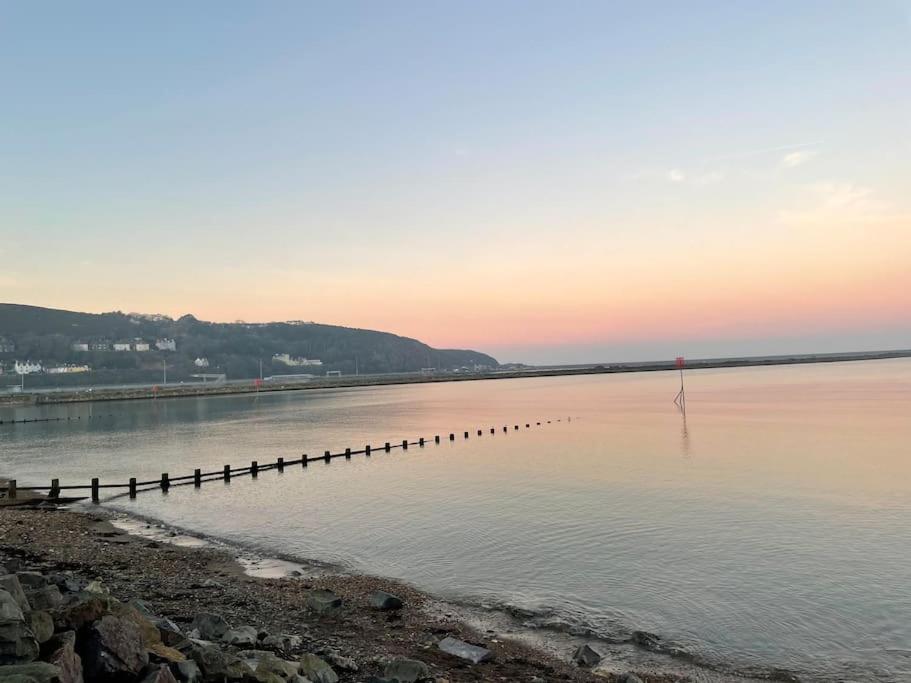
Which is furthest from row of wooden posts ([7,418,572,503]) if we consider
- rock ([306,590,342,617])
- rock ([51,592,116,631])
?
rock ([51,592,116,631])

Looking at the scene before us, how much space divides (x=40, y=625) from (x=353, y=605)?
268 inches

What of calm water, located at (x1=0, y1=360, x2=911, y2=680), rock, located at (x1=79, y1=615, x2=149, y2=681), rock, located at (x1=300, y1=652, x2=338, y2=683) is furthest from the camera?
calm water, located at (x1=0, y1=360, x2=911, y2=680)

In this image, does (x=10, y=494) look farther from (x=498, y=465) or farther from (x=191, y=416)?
(x=191, y=416)

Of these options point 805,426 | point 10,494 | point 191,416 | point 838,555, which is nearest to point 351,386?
point 191,416

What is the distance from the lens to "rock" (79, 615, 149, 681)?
23.4 feet

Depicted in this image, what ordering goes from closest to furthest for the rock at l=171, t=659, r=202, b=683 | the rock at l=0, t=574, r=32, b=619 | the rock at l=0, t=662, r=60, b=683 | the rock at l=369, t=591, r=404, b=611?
the rock at l=0, t=662, r=60, b=683
the rock at l=171, t=659, r=202, b=683
the rock at l=0, t=574, r=32, b=619
the rock at l=369, t=591, r=404, b=611

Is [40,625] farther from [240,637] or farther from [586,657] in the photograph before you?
[586,657]

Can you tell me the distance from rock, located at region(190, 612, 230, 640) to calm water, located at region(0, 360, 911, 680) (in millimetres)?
5774

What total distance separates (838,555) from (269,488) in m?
23.7

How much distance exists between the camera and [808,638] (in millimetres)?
12023

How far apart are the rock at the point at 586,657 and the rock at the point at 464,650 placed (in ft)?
5.10

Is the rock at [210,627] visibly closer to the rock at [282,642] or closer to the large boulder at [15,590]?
the rock at [282,642]

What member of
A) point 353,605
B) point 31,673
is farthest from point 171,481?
point 31,673

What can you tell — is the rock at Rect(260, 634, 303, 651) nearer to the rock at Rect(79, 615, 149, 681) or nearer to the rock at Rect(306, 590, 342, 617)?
the rock at Rect(306, 590, 342, 617)
